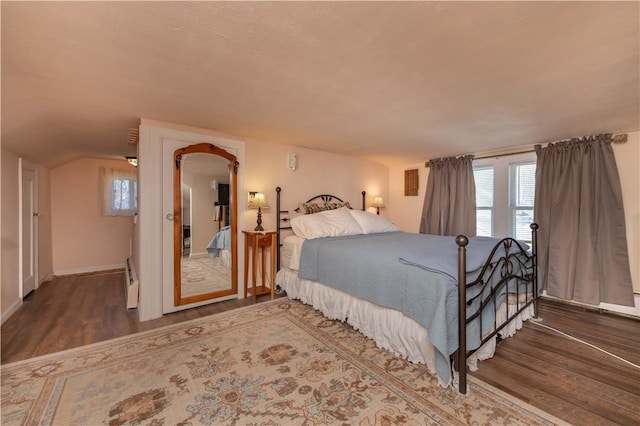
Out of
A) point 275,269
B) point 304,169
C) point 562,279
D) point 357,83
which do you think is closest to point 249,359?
point 275,269

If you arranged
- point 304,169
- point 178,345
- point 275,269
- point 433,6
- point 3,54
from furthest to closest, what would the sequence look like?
point 304,169
point 275,269
point 178,345
point 3,54
point 433,6

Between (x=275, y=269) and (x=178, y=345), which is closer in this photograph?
(x=178, y=345)

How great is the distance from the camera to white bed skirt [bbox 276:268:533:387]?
77.7 inches

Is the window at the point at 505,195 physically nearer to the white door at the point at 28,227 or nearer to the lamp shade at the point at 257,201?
the lamp shade at the point at 257,201

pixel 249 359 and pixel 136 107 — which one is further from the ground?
pixel 136 107

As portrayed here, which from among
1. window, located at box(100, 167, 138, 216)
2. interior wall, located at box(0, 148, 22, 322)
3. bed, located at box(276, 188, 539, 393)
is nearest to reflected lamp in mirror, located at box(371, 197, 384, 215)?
bed, located at box(276, 188, 539, 393)

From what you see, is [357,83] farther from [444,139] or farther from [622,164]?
[622,164]

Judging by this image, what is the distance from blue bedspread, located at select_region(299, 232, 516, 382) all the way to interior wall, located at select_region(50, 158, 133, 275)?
4.27 metres

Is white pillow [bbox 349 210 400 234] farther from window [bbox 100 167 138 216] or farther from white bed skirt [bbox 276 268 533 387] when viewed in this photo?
window [bbox 100 167 138 216]

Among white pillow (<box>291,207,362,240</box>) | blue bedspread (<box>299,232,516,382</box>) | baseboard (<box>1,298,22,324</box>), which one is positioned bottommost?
baseboard (<box>1,298,22,324</box>)

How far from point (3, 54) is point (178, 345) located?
7.32 ft

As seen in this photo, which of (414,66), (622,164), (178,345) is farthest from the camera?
(622,164)

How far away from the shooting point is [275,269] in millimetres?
3576

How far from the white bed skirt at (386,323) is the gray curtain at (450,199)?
5.75ft
